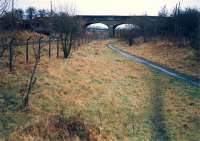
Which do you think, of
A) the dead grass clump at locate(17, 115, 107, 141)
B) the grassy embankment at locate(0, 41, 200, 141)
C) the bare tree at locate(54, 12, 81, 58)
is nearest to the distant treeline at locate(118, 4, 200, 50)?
the bare tree at locate(54, 12, 81, 58)

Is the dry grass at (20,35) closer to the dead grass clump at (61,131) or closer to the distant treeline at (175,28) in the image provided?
the dead grass clump at (61,131)

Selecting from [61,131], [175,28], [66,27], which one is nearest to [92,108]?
[61,131]

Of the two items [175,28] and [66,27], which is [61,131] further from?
[175,28]

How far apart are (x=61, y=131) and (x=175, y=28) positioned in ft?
115

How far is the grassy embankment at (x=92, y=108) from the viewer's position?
9.76 m

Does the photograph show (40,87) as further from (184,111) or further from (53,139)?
(184,111)

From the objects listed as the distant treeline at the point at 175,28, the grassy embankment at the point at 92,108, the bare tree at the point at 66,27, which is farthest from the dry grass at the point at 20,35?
the distant treeline at the point at 175,28

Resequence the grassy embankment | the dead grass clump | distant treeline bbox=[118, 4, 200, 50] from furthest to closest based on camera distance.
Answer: distant treeline bbox=[118, 4, 200, 50]
the grassy embankment
the dead grass clump

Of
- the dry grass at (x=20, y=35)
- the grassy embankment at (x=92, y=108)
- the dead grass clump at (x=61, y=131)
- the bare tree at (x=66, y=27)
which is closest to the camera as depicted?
the dead grass clump at (x=61, y=131)

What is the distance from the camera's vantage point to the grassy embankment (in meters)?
9.76

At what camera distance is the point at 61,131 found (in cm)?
941

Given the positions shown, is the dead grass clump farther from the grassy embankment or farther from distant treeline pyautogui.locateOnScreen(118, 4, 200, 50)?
distant treeline pyautogui.locateOnScreen(118, 4, 200, 50)

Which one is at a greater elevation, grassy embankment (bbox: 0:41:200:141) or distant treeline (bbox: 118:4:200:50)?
distant treeline (bbox: 118:4:200:50)

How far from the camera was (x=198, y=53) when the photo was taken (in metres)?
27.2
